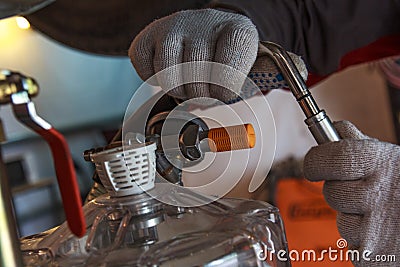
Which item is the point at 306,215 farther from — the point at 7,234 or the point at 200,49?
the point at 7,234

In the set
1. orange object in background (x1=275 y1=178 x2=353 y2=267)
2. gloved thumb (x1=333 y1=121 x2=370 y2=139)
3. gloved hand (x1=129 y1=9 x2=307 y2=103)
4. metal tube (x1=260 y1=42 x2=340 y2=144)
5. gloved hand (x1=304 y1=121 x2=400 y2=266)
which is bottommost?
orange object in background (x1=275 y1=178 x2=353 y2=267)

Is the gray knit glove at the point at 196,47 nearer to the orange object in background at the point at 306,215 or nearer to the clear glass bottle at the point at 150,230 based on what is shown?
the clear glass bottle at the point at 150,230

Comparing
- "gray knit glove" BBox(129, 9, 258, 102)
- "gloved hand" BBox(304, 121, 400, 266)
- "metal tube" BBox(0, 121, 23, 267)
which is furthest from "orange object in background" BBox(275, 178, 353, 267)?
"metal tube" BBox(0, 121, 23, 267)

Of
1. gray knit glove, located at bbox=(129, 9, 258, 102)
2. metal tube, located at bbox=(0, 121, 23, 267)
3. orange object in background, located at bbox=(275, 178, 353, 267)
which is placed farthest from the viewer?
orange object in background, located at bbox=(275, 178, 353, 267)

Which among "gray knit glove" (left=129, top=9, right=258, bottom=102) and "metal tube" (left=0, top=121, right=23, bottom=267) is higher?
"gray knit glove" (left=129, top=9, right=258, bottom=102)

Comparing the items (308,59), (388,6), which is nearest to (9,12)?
(308,59)

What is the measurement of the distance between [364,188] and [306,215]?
3.36ft

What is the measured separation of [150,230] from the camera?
0.34m

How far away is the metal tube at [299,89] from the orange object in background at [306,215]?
863 millimetres

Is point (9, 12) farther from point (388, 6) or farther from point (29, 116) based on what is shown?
point (388, 6)

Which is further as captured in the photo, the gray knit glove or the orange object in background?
the orange object in background

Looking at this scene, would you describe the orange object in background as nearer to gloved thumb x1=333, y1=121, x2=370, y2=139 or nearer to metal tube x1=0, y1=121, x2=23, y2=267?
gloved thumb x1=333, y1=121, x2=370, y2=139

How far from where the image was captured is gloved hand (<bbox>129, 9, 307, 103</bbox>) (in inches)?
15.1

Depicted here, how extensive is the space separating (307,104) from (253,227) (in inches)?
3.8
